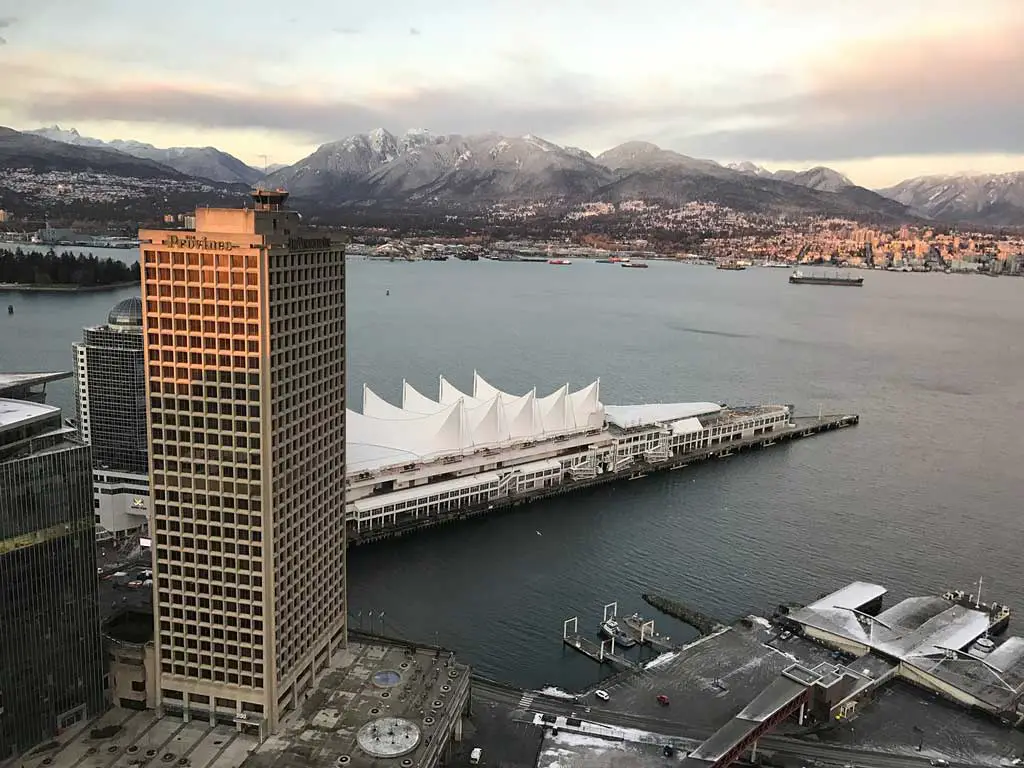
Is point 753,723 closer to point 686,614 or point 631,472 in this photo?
point 686,614

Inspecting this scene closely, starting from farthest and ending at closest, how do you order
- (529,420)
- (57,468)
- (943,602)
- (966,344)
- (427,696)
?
1. (966,344)
2. (529,420)
3. (943,602)
4. (427,696)
5. (57,468)

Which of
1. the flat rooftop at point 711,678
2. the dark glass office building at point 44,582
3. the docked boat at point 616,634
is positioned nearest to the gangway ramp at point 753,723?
the flat rooftop at point 711,678

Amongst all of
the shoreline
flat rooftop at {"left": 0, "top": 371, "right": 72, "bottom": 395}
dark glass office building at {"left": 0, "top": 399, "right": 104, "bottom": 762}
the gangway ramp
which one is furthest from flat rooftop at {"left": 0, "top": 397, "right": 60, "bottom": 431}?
the shoreline

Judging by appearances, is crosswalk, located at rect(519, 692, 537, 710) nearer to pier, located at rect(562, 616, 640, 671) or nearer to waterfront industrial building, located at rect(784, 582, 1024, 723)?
pier, located at rect(562, 616, 640, 671)

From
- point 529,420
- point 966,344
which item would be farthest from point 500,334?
point 966,344

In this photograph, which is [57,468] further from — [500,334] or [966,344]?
[966,344]

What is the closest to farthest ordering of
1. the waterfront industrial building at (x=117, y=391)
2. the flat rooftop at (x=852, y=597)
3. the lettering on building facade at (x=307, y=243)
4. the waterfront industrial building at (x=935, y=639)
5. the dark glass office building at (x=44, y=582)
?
the dark glass office building at (x=44, y=582)
the lettering on building facade at (x=307, y=243)
the waterfront industrial building at (x=935, y=639)
the flat rooftop at (x=852, y=597)
the waterfront industrial building at (x=117, y=391)

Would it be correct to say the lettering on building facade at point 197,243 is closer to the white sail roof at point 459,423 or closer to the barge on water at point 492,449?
the barge on water at point 492,449
